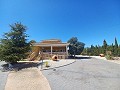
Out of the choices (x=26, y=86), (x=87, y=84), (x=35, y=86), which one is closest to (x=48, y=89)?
(x=35, y=86)

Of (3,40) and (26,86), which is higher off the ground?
(3,40)

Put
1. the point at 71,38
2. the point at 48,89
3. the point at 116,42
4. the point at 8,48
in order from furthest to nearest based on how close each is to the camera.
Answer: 1. the point at 116,42
2. the point at 71,38
3. the point at 8,48
4. the point at 48,89

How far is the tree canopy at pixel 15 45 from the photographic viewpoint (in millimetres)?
18641

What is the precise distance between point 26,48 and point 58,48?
44.9 ft

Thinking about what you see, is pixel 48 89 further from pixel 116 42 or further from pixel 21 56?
pixel 116 42

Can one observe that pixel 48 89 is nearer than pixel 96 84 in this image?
Yes

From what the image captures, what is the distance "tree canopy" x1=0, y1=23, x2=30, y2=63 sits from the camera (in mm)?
18641

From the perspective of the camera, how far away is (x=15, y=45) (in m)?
19.7

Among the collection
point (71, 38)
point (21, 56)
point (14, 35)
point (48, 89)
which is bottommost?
point (48, 89)

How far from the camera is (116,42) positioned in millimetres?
48594

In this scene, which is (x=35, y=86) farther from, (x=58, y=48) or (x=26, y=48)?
(x=58, y=48)

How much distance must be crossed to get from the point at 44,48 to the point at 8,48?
1394 cm

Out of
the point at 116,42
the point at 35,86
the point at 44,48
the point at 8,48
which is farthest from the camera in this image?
the point at 116,42

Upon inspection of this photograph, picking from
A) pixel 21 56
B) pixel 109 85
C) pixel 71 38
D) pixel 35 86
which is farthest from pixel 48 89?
pixel 71 38
